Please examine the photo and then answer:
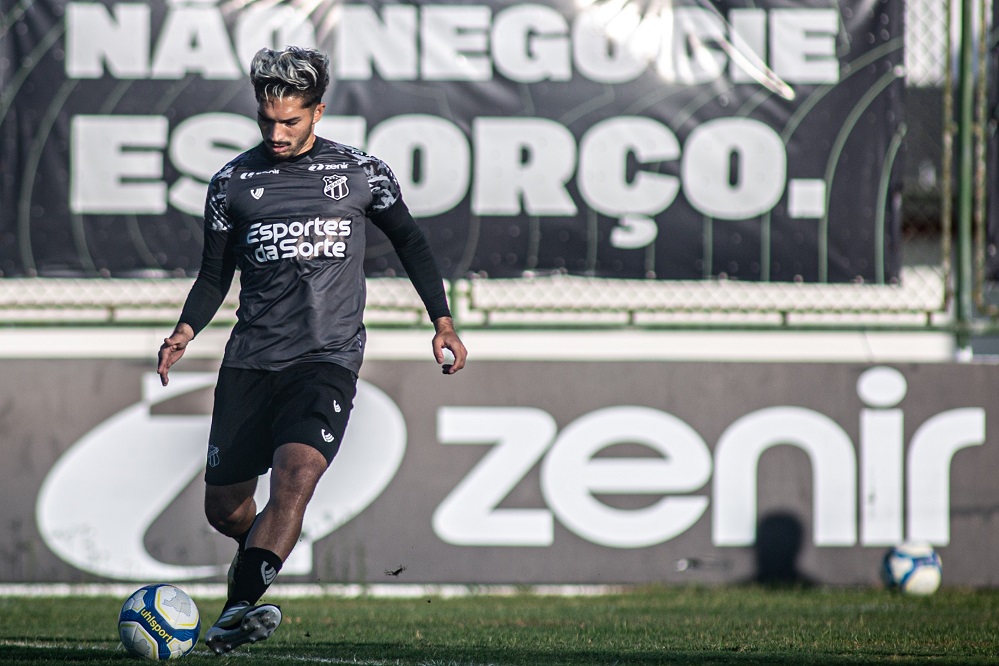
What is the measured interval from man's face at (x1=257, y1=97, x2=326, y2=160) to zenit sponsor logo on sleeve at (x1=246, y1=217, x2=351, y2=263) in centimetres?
28

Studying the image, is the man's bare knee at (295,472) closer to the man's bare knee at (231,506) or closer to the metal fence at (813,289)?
the man's bare knee at (231,506)

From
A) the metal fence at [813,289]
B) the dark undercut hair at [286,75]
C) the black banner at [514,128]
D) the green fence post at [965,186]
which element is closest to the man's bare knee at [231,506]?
the dark undercut hair at [286,75]

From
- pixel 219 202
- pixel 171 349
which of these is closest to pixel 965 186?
pixel 219 202

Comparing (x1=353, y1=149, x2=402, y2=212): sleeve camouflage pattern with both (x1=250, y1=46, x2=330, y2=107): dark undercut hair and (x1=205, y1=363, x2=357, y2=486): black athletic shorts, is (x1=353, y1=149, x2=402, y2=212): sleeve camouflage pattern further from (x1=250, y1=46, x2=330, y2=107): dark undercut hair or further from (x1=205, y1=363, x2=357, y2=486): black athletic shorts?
(x1=205, y1=363, x2=357, y2=486): black athletic shorts

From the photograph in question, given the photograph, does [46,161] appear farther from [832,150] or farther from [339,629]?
[832,150]

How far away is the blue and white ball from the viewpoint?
4.32 meters

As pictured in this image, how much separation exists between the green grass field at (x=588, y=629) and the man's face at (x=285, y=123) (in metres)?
1.82

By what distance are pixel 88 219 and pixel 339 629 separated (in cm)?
378

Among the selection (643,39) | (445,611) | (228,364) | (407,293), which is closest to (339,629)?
(445,611)

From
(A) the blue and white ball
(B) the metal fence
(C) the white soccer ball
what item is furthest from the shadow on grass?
(B) the metal fence

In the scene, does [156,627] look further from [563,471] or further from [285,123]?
[563,471]

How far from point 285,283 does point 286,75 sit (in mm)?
742

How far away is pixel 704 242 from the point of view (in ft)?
27.3

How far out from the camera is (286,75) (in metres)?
4.40
